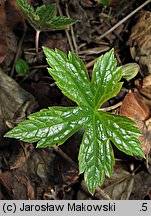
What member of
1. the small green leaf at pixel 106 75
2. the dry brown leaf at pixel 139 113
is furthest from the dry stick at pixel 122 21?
the small green leaf at pixel 106 75

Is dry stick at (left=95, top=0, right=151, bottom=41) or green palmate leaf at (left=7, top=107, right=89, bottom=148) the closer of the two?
green palmate leaf at (left=7, top=107, right=89, bottom=148)

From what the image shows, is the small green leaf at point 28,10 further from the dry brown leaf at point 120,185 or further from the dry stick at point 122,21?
the dry brown leaf at point 120,185

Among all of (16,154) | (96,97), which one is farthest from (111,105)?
(16,154)

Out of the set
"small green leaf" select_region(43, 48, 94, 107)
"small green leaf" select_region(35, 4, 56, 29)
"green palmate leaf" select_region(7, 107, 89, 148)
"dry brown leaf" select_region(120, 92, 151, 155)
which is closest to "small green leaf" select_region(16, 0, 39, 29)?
"small green leaf" select_region(35, 4, 56, 29)

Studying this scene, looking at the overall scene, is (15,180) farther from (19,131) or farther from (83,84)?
(83,84)

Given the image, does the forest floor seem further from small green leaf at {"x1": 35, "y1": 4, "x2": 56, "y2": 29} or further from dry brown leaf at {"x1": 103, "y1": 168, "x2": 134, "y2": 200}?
small green leaf at {"x1": 35, "y1": 4, "x2": 56, "y2": 29}

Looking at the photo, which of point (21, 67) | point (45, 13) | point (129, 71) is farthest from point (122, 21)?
point (21, 67)
